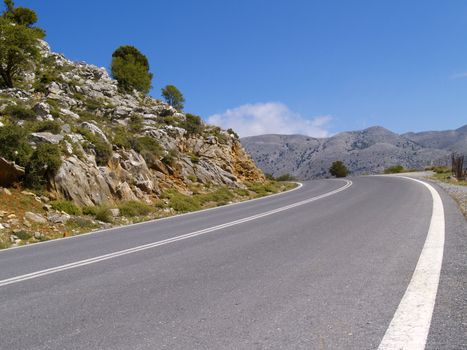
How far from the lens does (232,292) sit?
4.69 meters

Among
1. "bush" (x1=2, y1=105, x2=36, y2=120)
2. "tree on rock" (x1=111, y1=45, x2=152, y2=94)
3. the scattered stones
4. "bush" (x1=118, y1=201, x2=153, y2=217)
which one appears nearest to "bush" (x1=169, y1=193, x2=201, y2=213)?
"bush" (x1=118, y1=201, x2=153, y2=217)

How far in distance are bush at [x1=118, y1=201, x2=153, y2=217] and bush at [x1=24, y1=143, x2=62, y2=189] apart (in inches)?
122

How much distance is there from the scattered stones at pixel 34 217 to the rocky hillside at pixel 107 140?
216cm

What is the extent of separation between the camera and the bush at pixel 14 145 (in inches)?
641

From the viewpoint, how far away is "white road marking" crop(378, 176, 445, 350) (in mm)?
3109

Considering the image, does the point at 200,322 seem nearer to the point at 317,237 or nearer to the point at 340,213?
the point at 317,237

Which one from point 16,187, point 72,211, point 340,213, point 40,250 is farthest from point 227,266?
point 16,187

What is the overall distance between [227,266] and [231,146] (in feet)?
105

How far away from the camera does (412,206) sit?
42.5 ft

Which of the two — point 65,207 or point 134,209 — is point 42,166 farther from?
point 134,209

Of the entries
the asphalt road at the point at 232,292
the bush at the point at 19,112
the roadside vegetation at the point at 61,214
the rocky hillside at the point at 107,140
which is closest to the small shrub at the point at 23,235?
the roadside vegetation at the point at 61,214

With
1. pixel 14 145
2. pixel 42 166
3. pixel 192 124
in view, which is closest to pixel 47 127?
pixel 14 145

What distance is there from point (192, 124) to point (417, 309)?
106 feet

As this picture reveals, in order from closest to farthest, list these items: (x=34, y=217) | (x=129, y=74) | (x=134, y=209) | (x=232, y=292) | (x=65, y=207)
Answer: (x=232, y=292), (x=34, y=217), (x=65, y=207), (x=134, y=209), (x=129, y=74)
